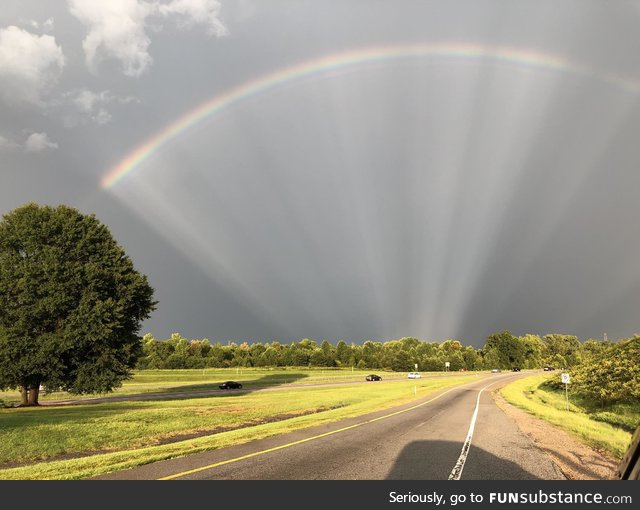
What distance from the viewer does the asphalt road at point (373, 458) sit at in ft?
29.7

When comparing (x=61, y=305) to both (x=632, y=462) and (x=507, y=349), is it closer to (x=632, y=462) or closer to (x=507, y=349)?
(x=632, y=462)

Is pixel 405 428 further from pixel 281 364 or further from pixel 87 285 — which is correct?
pixel 281 364

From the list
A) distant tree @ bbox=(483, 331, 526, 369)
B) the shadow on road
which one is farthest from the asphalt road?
distant tree @ bbox=(483, 331, 526, 369)

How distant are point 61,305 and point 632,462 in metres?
38.3

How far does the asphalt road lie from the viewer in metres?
9.05

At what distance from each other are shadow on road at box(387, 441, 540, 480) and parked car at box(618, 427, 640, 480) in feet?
18.1

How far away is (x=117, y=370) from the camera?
35.9 meters

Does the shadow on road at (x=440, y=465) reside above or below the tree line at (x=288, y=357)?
above
